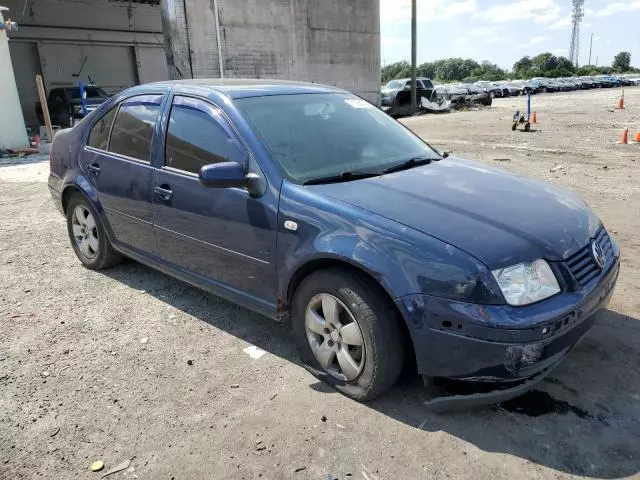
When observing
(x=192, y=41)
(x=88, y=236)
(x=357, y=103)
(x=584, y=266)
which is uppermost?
(x=192, y=41)

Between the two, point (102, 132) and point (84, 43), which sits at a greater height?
point (84, 43)

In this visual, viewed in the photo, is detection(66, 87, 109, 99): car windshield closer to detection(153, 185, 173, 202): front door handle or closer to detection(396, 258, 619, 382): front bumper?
detection(153, 185, 173, 202): front door handle

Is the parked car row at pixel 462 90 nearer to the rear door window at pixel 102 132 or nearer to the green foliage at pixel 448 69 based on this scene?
the rear door window at pixel 102 132

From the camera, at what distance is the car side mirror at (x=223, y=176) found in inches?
119

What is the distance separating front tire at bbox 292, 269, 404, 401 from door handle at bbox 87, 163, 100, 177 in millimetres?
2416

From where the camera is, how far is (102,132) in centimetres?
452

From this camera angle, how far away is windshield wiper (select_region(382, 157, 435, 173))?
11.1 feet

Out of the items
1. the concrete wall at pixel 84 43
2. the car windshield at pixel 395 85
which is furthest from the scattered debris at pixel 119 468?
the car windshield at pixel 395 85

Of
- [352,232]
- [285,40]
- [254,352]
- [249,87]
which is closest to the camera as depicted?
[352,232]

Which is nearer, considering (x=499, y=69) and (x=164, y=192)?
(x=164, y=192)

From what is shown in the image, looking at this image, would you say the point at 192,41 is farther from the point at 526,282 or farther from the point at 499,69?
the point at 499,69

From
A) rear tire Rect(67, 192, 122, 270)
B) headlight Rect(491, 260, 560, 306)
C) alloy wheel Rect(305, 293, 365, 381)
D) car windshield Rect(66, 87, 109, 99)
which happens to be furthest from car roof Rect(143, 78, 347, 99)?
car windshield Rect(66, 87, 109, 99)

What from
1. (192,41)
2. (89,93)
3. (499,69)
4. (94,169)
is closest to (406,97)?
(192,41)

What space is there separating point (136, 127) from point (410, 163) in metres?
Answer: 2.21
